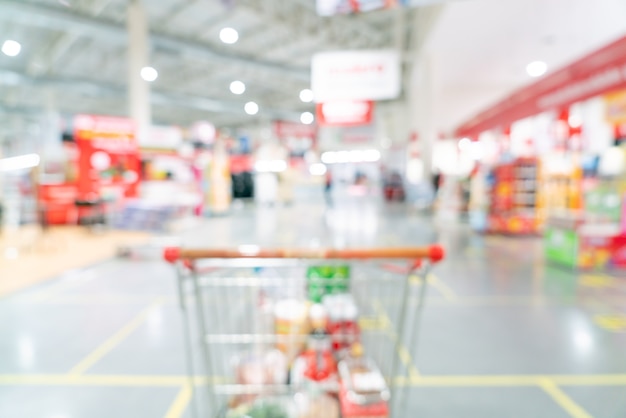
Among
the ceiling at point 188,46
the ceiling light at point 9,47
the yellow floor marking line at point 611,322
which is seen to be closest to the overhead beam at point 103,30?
the ceiling at point 188,46

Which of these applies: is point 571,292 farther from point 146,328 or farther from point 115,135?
point 115,135

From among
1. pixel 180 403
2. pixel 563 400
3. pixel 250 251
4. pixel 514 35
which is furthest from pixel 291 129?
pixel 514 35

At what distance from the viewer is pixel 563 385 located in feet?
8.18

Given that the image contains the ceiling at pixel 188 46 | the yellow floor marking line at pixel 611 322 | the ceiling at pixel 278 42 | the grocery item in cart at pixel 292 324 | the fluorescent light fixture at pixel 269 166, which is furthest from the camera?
the fluorescent light fixture at pixel 269 166

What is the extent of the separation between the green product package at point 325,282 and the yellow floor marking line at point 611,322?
2.81 metres

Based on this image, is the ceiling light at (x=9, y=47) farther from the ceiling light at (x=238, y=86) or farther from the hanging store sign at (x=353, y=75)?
the hanging store sign at (x=353, y=75)

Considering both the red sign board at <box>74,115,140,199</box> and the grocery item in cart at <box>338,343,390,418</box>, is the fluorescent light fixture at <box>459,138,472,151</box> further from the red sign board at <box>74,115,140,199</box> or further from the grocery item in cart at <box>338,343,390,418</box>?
the grocery item in cart at <box>338,343,390,418</box>

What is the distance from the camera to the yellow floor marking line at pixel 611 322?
3.49 metres

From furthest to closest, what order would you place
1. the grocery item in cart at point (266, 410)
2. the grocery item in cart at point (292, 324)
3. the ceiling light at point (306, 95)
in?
the ceiling light at point (306, 95)
the grocery item in cart at point (292, 324)
the grocery item in cart at point (266, 410)

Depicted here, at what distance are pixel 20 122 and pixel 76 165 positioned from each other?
57.5ft

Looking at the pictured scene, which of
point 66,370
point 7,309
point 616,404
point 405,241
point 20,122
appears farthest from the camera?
point 20,122

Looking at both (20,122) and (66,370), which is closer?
(66,370)

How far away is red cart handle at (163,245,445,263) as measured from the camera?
1.39 meters


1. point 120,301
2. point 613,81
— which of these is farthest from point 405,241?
point 120,301
